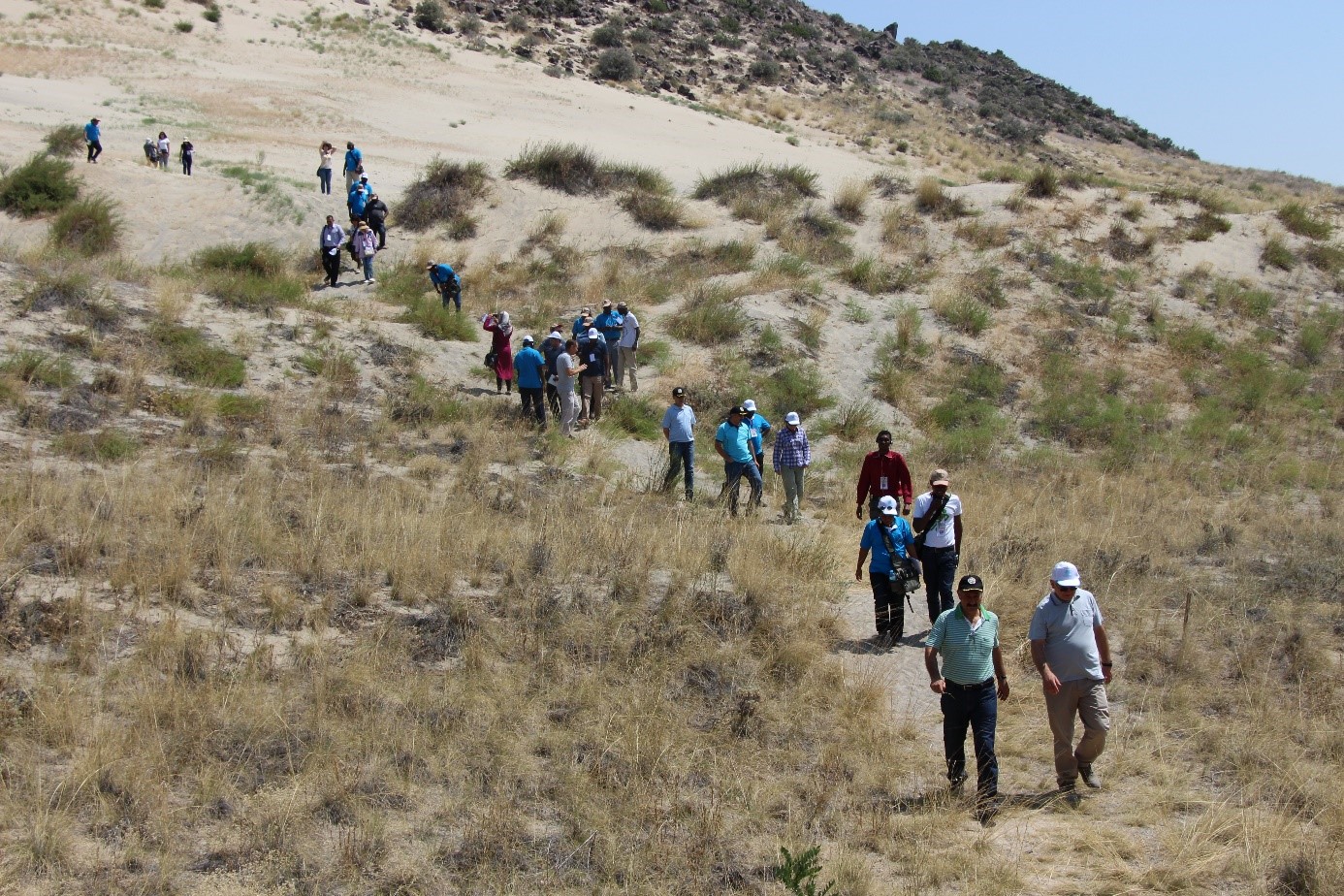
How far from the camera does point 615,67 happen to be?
1954 inches

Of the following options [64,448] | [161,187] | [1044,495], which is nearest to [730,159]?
[161,187]

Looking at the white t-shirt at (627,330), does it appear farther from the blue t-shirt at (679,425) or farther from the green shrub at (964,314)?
the green shrub at (964,314)

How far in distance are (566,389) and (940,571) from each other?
686 centimetres

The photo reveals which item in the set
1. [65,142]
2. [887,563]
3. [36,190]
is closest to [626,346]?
[887,563]

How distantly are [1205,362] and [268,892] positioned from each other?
2039 cm

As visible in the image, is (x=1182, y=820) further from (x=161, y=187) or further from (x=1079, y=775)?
(x=161, y=187)

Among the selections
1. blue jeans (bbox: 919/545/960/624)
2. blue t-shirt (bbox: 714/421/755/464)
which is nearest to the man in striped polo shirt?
blue jeans (bbox: 919/545/960/624)

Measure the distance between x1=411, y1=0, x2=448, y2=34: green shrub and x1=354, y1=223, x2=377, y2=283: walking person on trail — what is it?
35195mm

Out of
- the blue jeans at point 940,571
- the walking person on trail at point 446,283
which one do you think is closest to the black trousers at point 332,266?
the walking person on trail at point 446,283

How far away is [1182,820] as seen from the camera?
20.6 ft

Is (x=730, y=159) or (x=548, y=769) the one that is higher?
(x=730, y=159)

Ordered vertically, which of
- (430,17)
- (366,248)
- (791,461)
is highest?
(430,17)

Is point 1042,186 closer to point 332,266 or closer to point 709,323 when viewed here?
point 709,323

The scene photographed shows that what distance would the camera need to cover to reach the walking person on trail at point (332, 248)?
2014 cm
